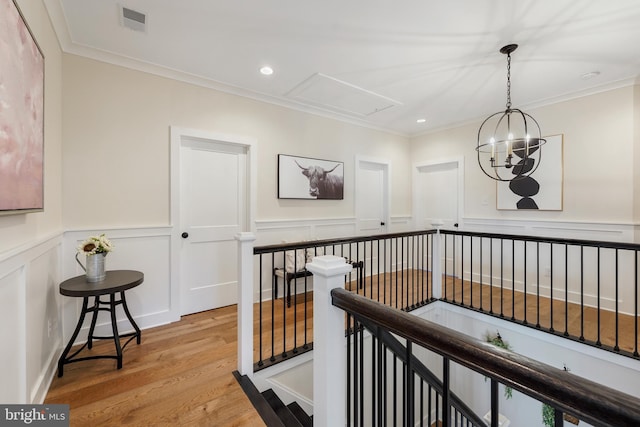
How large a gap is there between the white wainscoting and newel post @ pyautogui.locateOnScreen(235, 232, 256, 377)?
1.10 m

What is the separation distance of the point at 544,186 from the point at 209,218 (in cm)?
429

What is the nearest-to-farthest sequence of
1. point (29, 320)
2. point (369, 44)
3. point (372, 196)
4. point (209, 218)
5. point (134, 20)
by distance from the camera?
A: 1. point (29, 320)
2. point (134, 20)
3. point (369, 44)
4. point (209, 218)
5. point (372, 196)

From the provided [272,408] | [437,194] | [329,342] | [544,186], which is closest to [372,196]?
[437,194]

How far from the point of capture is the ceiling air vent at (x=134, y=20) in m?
2.06

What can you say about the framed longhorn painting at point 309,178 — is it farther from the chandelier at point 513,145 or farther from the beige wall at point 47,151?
the beige wall at point 47,151

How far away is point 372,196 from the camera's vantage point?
4.92 metres

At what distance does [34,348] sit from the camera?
1677mm

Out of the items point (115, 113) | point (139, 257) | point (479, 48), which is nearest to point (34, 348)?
point (139, 257)

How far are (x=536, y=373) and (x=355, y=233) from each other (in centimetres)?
397

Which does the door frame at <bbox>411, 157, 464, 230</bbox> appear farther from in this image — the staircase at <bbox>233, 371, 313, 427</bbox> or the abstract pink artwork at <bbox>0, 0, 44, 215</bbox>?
the abstract pink artwork at <bbox>0, 0, 44, 215</bbox>

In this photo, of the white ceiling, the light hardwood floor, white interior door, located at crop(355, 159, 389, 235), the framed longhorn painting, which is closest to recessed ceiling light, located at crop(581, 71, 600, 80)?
the white ceiling

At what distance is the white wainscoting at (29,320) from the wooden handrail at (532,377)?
1.71 meters

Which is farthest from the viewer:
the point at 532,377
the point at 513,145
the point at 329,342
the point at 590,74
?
the point at 513,145

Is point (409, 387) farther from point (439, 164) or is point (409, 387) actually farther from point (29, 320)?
point (439, 164)
